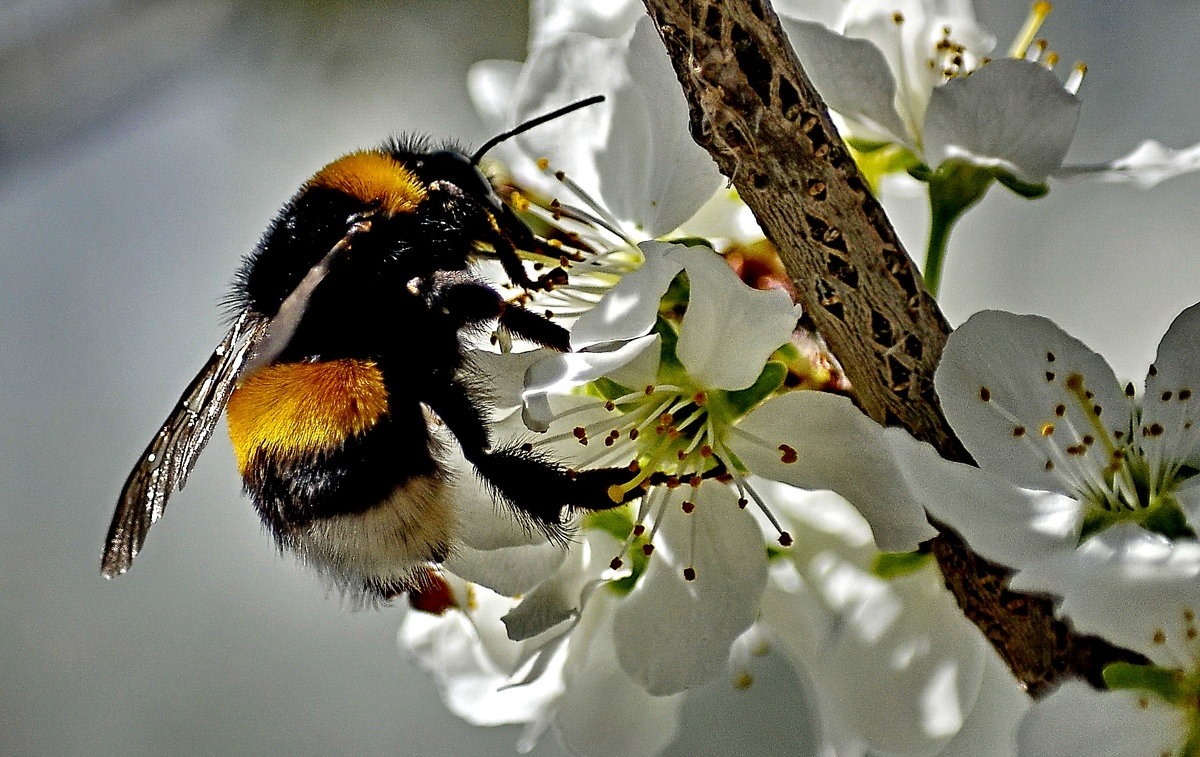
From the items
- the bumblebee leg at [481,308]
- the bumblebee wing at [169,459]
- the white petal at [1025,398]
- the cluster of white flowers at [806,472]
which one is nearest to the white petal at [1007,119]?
the cluster of white flowers at [806,472]

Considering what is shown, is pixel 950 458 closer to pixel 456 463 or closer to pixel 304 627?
pixel 456 463

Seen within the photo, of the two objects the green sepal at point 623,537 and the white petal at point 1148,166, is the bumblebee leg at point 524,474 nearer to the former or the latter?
the green sepal at point 623,537

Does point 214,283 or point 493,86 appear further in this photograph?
point 214,283

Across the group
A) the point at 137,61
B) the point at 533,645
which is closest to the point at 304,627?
the point at 137,61

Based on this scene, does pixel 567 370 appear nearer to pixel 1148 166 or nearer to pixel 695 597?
pixel 695 597

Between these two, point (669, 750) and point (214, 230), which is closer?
point (669, 750)

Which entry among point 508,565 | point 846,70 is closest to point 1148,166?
point 846,70

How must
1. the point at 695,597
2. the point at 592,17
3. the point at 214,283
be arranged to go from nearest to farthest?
the point at 695,597 → the point at 592,17 → the point at 214,283
